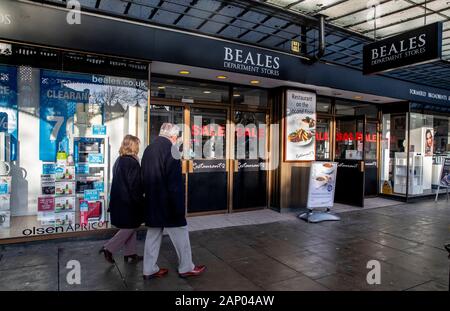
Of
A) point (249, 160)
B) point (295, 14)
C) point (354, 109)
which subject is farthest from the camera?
point (354, 109)

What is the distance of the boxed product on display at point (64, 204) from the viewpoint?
489 centimetres

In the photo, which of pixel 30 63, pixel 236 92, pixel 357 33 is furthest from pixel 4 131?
pixel 357 33

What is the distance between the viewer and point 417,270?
395cm

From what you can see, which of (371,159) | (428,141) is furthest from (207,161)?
(428,141)

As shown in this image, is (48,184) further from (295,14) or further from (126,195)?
(295,14)

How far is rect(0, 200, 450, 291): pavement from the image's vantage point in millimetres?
3473

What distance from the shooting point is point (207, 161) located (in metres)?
6.64

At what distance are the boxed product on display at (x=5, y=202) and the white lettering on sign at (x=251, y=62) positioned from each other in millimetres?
3929

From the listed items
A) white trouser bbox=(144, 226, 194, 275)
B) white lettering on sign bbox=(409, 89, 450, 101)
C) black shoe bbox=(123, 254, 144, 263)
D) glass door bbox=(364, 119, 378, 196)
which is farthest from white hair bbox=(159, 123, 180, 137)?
white lettering on sign bbox=(409, 89, 450, 101)

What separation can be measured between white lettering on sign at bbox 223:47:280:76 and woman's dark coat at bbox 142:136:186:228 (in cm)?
266

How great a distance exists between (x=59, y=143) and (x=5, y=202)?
113cm

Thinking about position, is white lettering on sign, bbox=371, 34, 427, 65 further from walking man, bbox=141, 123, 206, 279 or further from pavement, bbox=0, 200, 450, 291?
walking man, bbox=141, 123, 206, 279

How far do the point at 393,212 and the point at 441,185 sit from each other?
2498 mm
